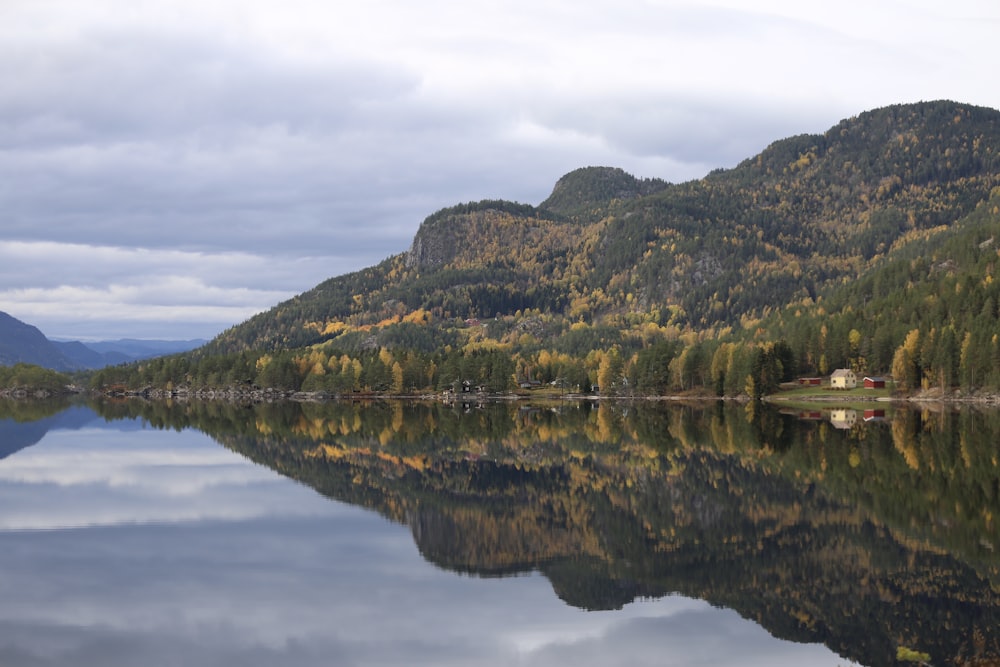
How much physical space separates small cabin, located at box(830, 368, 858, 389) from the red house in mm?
3164

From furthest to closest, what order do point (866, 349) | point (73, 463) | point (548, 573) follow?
point (866, 349)
point (73, 463)
point (548, 573)

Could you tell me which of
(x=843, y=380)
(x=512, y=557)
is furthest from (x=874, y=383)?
(x=512, y=557)

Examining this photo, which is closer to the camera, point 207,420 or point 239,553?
point 239,553

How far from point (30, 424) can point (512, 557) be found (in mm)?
117026

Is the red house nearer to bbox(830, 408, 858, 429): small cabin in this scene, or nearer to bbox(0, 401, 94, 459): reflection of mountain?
bbox(830, 408, 858, 429): small cabin

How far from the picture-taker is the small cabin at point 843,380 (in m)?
176

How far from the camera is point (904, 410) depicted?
136750 millimetres

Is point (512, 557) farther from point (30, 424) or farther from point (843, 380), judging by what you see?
point (843, 380)

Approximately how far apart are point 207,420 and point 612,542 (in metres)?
111

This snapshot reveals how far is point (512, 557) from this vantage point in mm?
40281

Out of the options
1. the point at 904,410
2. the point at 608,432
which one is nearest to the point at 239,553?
the point at 608,432

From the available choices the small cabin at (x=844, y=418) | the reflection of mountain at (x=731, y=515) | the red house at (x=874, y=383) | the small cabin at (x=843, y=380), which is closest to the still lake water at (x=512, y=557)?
the reflection of mountain at (x=731, y=515)

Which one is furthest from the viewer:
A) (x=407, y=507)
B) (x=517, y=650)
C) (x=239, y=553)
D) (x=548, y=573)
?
(x=407, y=507)

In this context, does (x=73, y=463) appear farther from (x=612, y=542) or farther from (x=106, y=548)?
(x=612, y=542)
